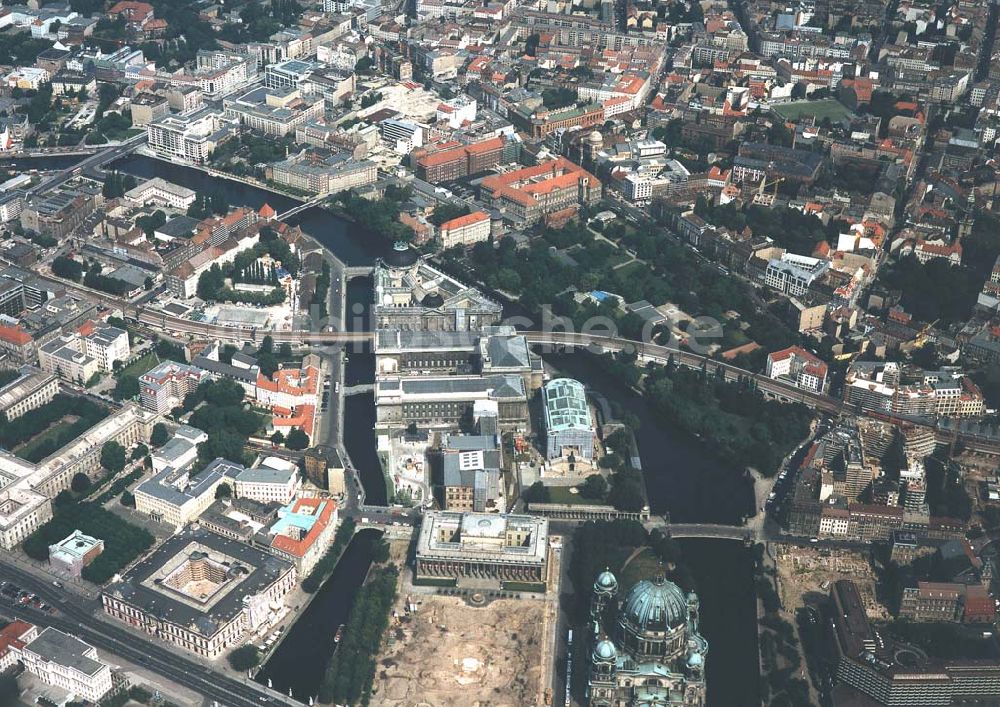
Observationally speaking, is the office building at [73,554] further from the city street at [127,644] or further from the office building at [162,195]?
the office building at [162,195]

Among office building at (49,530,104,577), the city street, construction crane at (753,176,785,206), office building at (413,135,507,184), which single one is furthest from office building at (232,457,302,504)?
construction crane at (753,176,785,206)

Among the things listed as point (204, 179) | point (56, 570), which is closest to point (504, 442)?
point (56, 570)

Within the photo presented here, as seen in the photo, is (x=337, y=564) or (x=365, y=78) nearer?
(x=337, y=564)

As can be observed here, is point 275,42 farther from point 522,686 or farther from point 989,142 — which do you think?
A: point 522,686

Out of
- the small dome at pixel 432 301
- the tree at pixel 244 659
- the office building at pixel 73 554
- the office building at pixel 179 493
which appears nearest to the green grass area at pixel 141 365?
the office building at pixel 179 493

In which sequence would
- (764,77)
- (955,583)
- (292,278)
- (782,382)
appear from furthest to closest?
(764,77) < (292,278) < (782,382) < (955,583)

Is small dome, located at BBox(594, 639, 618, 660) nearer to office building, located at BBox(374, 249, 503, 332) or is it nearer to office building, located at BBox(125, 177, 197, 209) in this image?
office building, located at BBox(374, 249, 503, 332)
